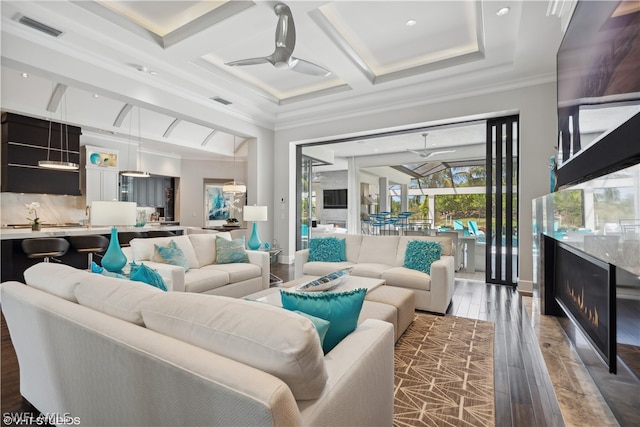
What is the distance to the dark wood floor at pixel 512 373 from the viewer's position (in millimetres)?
1766

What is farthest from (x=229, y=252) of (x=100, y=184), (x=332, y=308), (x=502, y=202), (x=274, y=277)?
(x=100, y=184)

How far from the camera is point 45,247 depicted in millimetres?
3955

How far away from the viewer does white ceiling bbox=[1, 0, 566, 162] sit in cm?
325

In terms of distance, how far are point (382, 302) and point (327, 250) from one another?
1.79 metres

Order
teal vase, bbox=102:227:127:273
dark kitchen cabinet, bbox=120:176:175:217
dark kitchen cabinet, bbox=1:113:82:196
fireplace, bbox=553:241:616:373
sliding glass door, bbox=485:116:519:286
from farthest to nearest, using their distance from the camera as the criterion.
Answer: dark kitchen cabinet, bbox=120:176:175:217
dark kitchen cabinet, bbox=1:113:82:196
sliding glass door, bbox=485:116:519:286
teal vase, bbox=102:227:127:273
fireplace, bbox=553:241:616:373

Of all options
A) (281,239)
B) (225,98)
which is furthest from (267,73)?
(281,239)

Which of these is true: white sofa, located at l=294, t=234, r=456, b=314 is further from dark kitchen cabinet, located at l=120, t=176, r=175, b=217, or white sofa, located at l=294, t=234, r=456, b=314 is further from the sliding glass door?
dark kitchen cabinet, located at l=120, t=176, r=175, b=217

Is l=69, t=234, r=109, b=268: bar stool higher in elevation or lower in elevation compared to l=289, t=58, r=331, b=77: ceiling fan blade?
lower

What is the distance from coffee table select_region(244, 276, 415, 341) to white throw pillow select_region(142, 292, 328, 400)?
4.67 ft

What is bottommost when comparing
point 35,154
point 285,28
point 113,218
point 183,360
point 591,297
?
point 591,297

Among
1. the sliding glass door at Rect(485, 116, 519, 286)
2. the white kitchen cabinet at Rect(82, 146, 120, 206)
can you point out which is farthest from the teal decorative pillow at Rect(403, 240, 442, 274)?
the white kitchen cabinet at Rect(82, 146, 120, 206)

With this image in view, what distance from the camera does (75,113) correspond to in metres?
6.09

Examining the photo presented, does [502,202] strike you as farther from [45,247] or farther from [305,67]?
[45,247]

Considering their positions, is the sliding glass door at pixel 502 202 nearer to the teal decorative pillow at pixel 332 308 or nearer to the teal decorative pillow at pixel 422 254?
the teal decorative pillow at pixel 422 254
